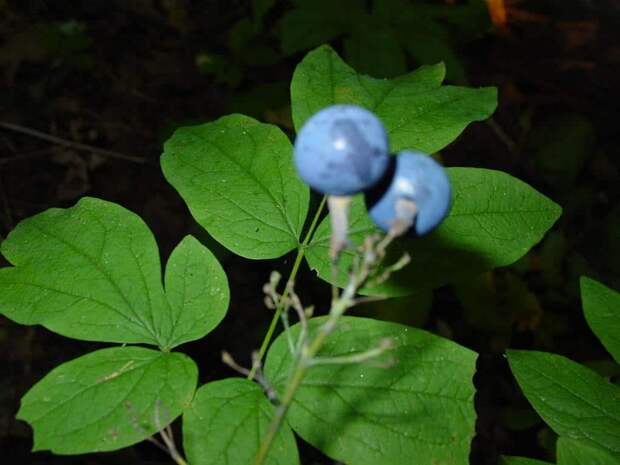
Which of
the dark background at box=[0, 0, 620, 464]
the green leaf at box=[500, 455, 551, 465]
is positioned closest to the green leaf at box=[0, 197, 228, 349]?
the green leaf at box=[500, 455, 551, 465]

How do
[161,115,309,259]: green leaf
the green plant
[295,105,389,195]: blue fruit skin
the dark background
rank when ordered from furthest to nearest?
the dark background
[161,115,309,259]: green leaf
the green plant
[295,105,389,195]: blue fruit skin

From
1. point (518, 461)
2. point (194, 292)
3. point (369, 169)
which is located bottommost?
point (518, 461)

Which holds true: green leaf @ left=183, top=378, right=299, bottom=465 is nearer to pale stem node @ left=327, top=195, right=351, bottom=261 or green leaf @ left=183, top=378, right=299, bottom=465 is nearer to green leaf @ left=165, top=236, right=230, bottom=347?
green leaf @ left=165, top=236, right=230, bottom=347

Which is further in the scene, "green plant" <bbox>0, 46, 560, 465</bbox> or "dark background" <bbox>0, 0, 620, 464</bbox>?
"dark background" <bbox>0, 0, 620, 464</bbox>

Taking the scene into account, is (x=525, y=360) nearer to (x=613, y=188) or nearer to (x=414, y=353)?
(x=414, y=353)

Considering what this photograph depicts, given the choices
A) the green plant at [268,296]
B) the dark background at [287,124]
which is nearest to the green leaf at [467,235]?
the green plant at [268,296]

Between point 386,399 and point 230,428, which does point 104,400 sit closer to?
point 230,428

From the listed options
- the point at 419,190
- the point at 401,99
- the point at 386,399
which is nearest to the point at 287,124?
the point at 401,99
